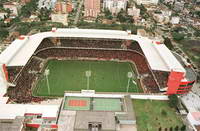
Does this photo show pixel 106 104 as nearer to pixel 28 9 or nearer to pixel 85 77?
pixel 85 77

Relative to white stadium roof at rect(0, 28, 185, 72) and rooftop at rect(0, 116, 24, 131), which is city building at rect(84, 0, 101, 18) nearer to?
white stadium roof at rect(0, 28, 185, 72)

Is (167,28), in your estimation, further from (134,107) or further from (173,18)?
(134,107)

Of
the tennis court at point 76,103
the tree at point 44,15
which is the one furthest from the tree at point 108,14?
the tennis court at point 76,103

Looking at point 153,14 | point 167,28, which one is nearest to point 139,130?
point 167,28

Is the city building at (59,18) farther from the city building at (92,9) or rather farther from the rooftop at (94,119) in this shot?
the rooftop at (94,119)

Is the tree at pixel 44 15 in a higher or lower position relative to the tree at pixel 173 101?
higher

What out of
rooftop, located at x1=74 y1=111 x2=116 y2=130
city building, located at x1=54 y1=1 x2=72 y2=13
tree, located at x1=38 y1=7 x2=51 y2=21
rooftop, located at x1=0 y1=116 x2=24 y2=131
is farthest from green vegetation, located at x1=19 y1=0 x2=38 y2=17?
rooftop, located at x1=74 y1=111 x2=116 y2=130

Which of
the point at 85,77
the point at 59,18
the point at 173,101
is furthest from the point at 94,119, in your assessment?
the point at 59,18

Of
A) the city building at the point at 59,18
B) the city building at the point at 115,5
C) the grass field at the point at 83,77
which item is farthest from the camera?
the city building at the point at 115,5
